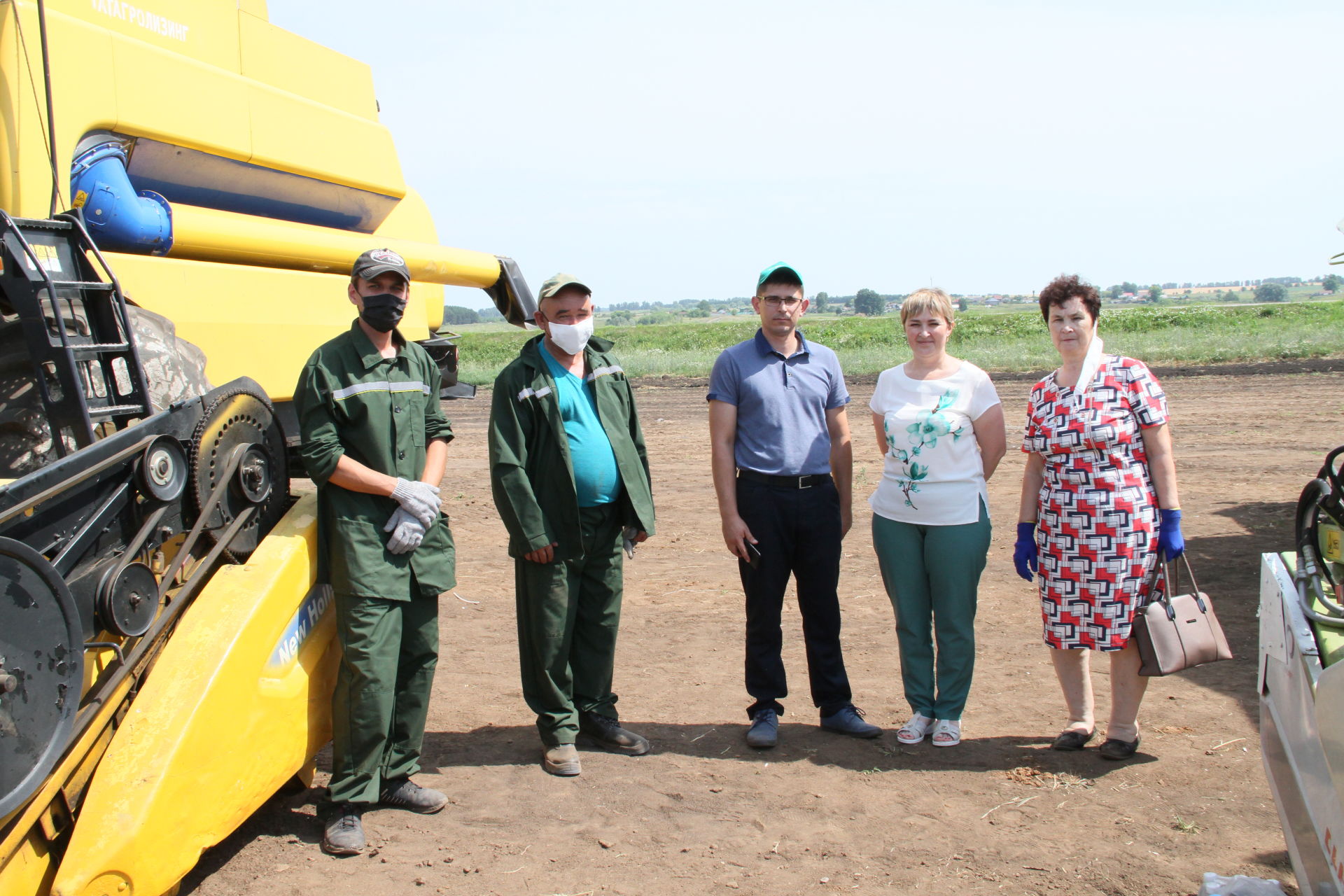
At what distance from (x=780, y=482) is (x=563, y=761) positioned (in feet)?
4.94

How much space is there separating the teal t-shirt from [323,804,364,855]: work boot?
4.88 feet

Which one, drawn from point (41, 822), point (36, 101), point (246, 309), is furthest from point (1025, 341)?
point (41, 822)

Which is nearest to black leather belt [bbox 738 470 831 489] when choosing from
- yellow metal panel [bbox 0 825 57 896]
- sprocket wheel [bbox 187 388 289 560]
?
sprocket wheel [bbox 187 388 289 560]

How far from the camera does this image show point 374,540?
12.7 feet

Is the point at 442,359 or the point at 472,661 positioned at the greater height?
the point at 442,359

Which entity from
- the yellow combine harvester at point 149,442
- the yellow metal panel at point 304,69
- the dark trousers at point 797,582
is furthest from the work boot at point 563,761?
the yellow metal panel at point 304,69

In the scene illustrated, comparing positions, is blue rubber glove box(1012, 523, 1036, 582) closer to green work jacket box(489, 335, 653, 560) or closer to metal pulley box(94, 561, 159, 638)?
green work jacket box(489, 335, 653, 560)

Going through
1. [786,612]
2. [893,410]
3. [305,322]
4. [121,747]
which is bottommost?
[786,612]

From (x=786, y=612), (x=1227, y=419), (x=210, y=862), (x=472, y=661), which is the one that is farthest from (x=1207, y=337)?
(x=210, y=862)

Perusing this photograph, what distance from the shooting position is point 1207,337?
2962 centimetres

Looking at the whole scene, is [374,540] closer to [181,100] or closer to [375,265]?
[375,265]

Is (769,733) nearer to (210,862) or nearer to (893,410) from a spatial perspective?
(893,410)

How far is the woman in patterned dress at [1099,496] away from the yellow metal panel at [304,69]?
3.86 meters

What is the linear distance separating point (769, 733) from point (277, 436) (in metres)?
2.44
